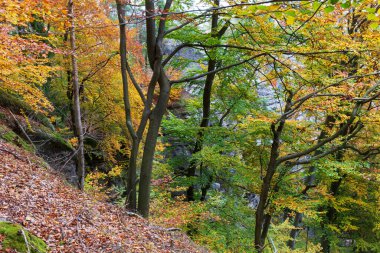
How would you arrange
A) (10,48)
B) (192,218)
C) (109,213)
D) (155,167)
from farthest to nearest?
(155,167), (192,218), (109,213), (10,48)

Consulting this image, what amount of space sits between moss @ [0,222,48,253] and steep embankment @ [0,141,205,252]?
0.34 m

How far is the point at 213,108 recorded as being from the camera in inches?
512

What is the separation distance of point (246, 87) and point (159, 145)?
405cm

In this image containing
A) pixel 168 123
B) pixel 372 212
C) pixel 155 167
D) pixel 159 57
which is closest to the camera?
pixel 159 57

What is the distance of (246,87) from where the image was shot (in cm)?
1130

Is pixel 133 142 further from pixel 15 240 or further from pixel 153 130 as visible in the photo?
pixel 15 240

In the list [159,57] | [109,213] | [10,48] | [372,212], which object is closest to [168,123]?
[159,57]

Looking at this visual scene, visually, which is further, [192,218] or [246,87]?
[246,87]

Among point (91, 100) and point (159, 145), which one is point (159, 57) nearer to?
point (159, 145)

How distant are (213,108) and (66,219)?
9037 millimetres

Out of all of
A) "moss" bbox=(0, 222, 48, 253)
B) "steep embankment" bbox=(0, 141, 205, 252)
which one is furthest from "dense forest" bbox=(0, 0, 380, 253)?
"moss" bbox=(0, 222, 48, 253)

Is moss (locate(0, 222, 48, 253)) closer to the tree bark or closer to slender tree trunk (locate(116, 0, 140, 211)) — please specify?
the tree bark

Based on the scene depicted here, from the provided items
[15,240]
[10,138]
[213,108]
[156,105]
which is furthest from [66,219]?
[213,108]

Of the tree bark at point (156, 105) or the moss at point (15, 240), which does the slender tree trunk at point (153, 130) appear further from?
the moss at point (15, 240)
